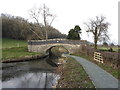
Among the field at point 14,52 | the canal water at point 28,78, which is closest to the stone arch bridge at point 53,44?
the field at point 14,52

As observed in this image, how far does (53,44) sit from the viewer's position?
2628 centimetres

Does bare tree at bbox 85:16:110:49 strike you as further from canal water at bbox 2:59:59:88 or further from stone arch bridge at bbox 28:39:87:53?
canal water at bbox 2:59:59:88

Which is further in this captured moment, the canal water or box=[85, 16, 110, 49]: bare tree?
box=[85, 16, 110, 49]: bare tree

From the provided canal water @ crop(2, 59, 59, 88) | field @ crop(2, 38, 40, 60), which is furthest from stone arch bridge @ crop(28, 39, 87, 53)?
canal water @ crop(2, 59, 59, 88)

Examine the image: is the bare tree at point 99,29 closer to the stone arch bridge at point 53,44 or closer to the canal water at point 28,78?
the stone arch bridge at point 53,44

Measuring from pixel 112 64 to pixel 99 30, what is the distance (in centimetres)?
1591

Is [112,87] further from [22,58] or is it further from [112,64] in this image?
[22,58]

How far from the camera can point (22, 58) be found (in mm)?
21266

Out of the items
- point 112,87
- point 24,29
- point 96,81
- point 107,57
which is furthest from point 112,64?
point 24,29

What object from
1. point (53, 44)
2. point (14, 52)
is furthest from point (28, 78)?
point (53, 44)

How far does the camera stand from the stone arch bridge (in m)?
25.8

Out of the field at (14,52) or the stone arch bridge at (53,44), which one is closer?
the field at (14,52)

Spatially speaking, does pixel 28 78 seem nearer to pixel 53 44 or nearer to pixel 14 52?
pixel 14 52

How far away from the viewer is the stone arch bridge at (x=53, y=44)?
2580 cm
